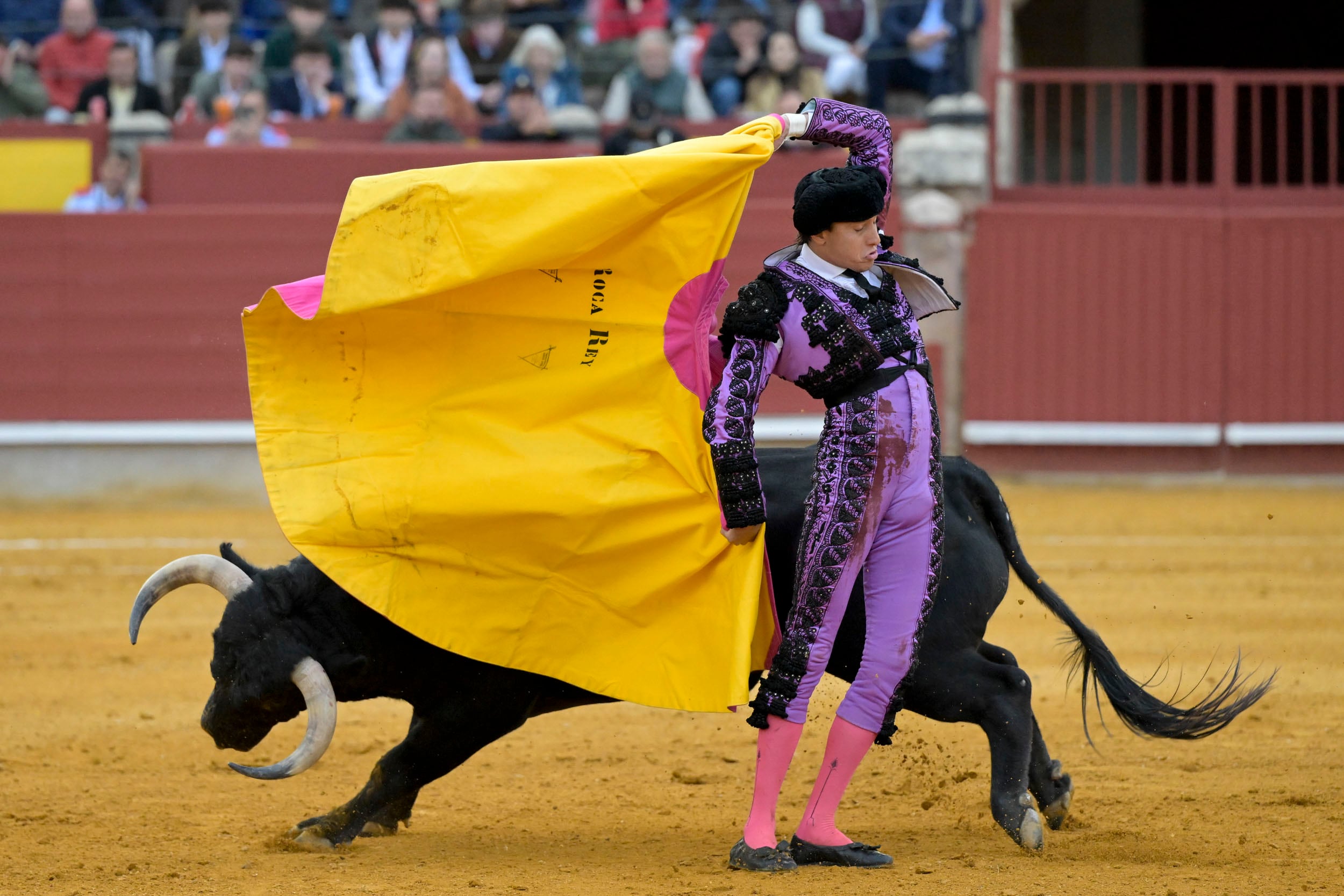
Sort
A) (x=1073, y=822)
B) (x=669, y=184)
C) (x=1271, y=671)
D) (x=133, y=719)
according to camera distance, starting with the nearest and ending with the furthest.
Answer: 1. (x=669, y=184)
2. (x=1073, y=822)
3. (x=133, y=719)
4. (x=1271, y=671)

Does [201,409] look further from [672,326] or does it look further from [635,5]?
[672,326]

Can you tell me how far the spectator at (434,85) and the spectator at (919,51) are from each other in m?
2.46

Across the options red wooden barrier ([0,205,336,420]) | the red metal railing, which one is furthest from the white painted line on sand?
the red metal railing

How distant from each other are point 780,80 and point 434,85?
79.8 inches

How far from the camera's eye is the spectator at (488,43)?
10.2 metres

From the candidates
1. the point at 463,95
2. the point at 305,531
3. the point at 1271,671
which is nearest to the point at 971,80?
the point at 463,95

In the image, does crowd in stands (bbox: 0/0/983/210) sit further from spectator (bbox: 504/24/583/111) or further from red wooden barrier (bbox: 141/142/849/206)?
red wooden barrier (bbox: 141/142/849/206)

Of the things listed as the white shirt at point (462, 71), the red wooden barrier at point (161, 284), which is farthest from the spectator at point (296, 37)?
the red wooden barrier at point (161, 284)

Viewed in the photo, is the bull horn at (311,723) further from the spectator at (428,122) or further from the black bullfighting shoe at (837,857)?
the spectator at (428,122)

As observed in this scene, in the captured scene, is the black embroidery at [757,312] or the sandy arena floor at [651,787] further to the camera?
the sandy arena floor at [651,787]

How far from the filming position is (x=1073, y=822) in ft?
11.2

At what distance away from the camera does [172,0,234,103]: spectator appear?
33.2ft

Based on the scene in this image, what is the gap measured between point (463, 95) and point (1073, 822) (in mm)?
7461

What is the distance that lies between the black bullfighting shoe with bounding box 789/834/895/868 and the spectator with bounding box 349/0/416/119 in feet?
25.8
